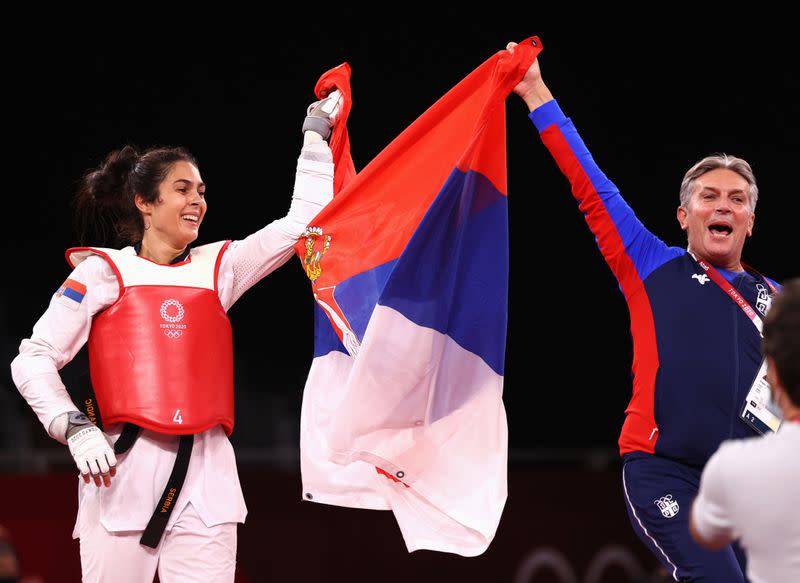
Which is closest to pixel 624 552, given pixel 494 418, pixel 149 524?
pixel 494 418

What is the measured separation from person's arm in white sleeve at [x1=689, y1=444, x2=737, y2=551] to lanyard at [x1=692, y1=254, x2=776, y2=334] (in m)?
1.21

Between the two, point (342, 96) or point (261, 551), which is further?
point (261, 551)

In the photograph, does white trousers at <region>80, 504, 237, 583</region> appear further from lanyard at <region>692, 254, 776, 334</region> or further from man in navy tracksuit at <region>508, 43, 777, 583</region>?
lanyard at <region>692, 254, 776, 334</region>

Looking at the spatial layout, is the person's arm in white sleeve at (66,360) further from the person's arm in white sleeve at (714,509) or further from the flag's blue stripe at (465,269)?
the person's arm in white sleeve at (714,509)

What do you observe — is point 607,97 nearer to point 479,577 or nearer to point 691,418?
point 479,577

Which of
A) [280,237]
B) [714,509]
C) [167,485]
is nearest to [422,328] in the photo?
[280,237]

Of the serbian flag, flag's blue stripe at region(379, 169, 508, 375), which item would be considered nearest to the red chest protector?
the serbian flag

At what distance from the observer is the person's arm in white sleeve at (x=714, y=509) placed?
1948 millimetres

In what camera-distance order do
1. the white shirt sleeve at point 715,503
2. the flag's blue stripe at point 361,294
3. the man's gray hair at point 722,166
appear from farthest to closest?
the flag's blue stripe at point 361,294
the man's gray hair at point 722,166
the white shirt sleeve at point 715,503

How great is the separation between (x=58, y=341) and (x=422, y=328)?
3.78ft

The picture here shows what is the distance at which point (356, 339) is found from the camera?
3574 mm

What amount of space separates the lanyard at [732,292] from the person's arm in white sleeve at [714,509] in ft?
3.96

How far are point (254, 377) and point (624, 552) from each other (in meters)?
3.26

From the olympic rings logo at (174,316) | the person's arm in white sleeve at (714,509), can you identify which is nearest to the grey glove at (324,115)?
the olympic rings logo at (174,316)
